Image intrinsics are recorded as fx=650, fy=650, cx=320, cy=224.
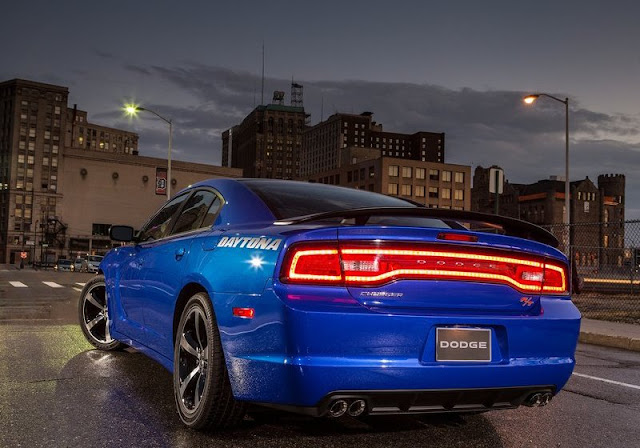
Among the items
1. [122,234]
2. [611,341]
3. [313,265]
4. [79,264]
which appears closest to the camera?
[313,265]

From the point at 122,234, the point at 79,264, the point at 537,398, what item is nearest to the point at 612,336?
the point at 537,398

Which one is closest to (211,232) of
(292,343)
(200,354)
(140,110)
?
(200,354)

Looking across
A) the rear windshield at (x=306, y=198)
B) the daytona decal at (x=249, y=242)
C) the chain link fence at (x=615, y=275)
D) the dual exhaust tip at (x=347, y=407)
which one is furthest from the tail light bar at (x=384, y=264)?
the chain link fence at (x=615, y=275)

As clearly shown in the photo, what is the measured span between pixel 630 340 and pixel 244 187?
7659mm

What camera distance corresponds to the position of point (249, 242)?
3590mm

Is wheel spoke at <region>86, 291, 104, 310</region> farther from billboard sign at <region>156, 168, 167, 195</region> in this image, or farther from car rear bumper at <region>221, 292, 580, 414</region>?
billboard sign at <region>156, 168, 167, 195</region>

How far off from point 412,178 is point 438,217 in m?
116

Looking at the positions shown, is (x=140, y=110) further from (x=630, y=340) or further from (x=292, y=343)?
Result: (x=292, y=343)

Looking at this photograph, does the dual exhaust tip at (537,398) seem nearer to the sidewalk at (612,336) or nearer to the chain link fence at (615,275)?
the sidewalk at (612,336)

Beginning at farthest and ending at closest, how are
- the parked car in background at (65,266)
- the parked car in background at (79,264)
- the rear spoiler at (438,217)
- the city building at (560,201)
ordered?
the city building at (560,201) → the parked car in background at (65,266) → the parked car in background at (79,264) → the rear spoiler at (438,217)

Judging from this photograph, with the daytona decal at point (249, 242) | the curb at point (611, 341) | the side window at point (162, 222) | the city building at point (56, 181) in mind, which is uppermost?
the city building at point (56, 181)

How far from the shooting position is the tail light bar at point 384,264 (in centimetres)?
323

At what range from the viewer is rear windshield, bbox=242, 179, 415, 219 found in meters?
4.13

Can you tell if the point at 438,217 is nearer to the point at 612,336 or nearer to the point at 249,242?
the point at 249,242
